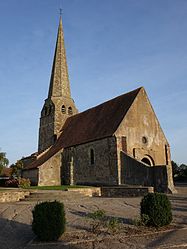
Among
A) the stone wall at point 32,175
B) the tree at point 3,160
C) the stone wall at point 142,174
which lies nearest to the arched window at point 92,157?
the stone wall at point 142,174

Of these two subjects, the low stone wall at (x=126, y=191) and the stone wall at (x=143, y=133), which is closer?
the low stone wall at (x=126, y=191)

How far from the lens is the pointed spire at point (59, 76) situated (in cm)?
3453

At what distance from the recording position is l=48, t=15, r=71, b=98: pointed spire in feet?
113

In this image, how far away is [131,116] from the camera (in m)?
22.0

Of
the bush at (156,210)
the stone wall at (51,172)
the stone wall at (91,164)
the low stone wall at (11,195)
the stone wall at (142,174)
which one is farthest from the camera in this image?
the stone wall at (51,172)

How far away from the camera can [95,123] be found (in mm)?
25531

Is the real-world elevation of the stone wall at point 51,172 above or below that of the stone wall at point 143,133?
below

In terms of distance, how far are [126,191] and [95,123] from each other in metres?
10.3

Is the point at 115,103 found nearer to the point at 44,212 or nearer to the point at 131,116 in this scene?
the point at 131,116

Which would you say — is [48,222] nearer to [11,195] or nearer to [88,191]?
[11,195]

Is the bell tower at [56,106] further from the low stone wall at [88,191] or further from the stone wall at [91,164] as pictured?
the low stone wall at [88,191]

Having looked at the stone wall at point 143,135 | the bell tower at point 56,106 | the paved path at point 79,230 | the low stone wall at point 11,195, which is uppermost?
the bell tower at point 56,106

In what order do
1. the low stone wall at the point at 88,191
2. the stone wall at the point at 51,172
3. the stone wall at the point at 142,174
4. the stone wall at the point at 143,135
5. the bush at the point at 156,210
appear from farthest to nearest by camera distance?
1. the stone wall at the point at 51,172
2. the stone wall at the point at 143,135
3. the stone wall at the point at 142,174
4. the low stone wall at the point at 88,191
5. the bush at the point at 156,210

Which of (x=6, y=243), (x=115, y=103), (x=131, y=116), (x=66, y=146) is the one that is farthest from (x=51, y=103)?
(x=6, y=243)
